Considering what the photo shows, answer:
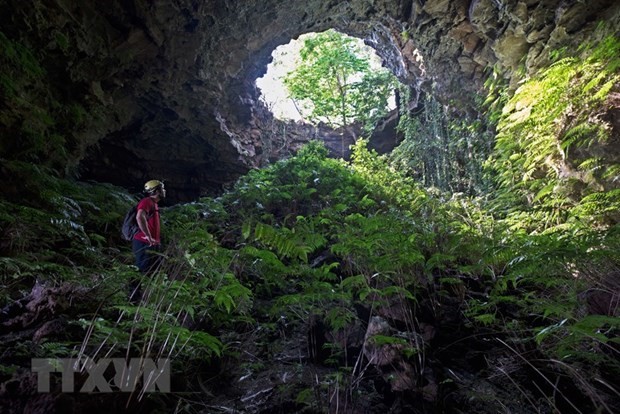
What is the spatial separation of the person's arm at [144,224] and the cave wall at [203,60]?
230cm

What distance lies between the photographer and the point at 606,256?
3.37 m

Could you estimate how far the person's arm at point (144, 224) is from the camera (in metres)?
4.62

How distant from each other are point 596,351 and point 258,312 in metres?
3.42

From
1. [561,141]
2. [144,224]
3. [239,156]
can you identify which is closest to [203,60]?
[239,156]

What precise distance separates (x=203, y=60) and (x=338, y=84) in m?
7.49

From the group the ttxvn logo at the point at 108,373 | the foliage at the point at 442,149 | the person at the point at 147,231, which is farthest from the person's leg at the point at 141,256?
the foliage at the point at 442,149

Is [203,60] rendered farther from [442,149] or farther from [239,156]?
[442,149]

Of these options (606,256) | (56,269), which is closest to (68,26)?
(56,269)

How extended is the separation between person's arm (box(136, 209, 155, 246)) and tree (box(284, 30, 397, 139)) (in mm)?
11401

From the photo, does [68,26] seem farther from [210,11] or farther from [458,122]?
[458,122]

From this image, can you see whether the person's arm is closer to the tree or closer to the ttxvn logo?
the ttxvn logo

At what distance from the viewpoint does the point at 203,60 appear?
9117mm

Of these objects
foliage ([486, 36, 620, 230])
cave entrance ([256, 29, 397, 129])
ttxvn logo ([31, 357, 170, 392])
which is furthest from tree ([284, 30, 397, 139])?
ttxvn logo ([31, 357, 170, 392])

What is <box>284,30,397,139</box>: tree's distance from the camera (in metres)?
14.9
